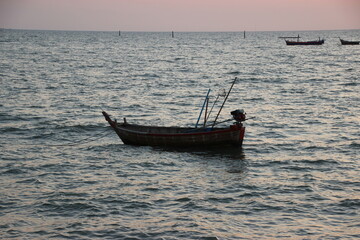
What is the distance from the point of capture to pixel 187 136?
24.3 m

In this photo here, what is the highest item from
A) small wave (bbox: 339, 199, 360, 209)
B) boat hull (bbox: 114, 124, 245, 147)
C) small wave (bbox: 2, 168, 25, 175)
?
boat hull (bbox: 114, 124, 245, 147)

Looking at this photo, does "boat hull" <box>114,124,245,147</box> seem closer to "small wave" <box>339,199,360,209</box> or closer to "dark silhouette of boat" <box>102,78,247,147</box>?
"dark silhouette of boat" <box>102,78,247,147</box>

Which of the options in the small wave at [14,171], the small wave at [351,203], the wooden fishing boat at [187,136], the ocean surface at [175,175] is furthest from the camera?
the wooden fishing boat at [187,136]

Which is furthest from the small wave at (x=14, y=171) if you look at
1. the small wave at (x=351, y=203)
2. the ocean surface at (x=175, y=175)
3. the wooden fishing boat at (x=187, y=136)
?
the small wave at (x=351, y=203)

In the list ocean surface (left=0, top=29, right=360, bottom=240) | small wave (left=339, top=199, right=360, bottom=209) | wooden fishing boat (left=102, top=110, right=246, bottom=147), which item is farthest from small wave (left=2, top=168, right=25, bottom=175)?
small wave (left=339, top=199, right=360, bottom=209)

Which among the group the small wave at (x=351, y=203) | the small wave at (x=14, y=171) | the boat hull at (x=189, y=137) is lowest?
the small wave at (x=351, y=203)

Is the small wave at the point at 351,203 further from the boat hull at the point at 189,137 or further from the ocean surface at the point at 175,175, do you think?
the boat hull at the point at 189,137

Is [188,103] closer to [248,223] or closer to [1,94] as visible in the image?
[1,94]

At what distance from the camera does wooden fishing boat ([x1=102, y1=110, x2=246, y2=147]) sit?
941 inches

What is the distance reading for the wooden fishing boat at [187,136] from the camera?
2391 cm

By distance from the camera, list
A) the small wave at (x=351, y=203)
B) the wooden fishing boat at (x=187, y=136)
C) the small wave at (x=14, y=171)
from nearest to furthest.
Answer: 1. the small wave at (x=351, y=203)
2. the small wave at (x=14, y=171)
3. the wooden fishing boat at (x=187, y=136)

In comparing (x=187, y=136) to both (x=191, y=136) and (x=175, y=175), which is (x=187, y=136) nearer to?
(x=191, y=136)

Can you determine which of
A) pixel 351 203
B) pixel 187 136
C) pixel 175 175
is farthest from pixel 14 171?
pixel 351 203

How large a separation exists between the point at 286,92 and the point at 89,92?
18.5m
